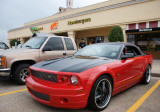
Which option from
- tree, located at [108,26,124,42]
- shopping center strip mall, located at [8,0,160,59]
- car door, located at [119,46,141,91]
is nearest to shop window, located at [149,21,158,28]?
shopping center strip mall, located at [8,0,160,59]

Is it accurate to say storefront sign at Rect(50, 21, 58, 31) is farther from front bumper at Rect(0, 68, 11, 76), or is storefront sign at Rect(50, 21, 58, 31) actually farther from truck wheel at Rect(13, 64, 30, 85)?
front bumper at Rect(0, 68, 11, 76)

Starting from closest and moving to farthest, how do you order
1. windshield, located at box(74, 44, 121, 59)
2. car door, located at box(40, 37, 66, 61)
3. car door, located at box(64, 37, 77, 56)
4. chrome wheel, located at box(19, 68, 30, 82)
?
windshield, located at box(74, 44, 121, 59) → chrome wheel, located at box(19, 68, 30, 82) → car door, located at box(40, 37, 66, 61) → car door, located at box(64, 37, 77, 56)

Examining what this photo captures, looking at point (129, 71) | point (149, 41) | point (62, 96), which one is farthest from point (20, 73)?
point (149, 41)

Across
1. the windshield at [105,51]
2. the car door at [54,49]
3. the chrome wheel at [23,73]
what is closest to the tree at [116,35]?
the car door at [54,49]

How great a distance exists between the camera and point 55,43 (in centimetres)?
546

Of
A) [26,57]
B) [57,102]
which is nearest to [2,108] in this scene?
[57,102]

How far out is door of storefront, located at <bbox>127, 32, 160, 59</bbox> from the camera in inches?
502

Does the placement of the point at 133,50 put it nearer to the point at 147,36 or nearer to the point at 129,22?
the point at 129,22

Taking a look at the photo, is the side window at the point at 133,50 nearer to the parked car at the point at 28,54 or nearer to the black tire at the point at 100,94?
the black tire at the point at 100,94

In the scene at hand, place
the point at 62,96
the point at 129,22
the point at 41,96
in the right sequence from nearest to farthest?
the point at 62,96 < the point at 41,96 < the point at 129,22

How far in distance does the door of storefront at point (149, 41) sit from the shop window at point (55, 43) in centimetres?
1048

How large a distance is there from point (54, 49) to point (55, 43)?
0.26 metres

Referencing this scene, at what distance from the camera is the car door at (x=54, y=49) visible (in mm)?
5020

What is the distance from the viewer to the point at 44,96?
8.23 ft
